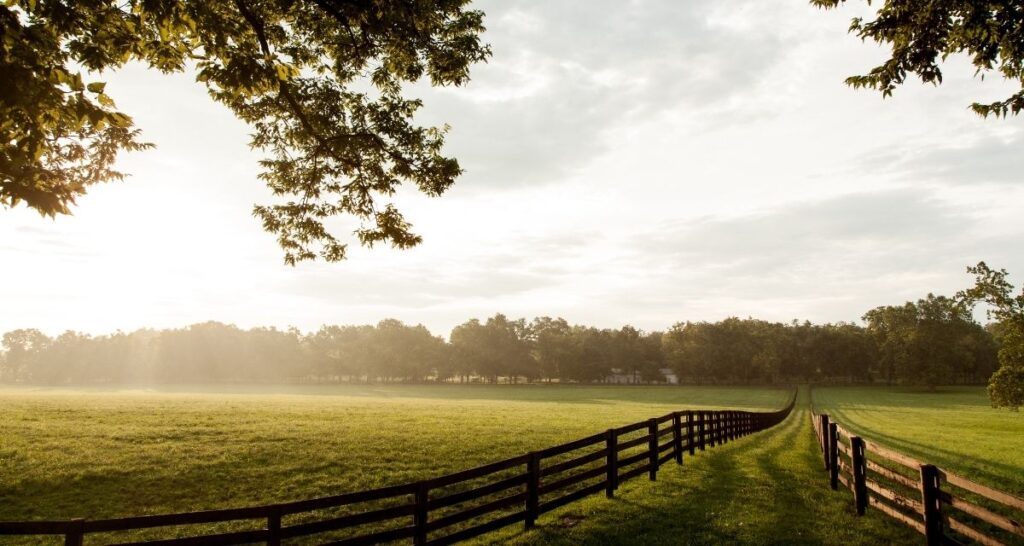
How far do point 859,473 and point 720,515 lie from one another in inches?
113

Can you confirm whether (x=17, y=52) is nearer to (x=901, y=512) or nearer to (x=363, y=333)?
(x=901, y=512)

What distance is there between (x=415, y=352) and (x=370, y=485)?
11447cm

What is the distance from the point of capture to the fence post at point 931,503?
7906mm

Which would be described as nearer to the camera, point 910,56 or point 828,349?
point 910,56

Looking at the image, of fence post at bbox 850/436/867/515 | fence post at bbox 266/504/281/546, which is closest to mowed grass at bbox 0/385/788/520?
fence post at bbox 266/504/281/546

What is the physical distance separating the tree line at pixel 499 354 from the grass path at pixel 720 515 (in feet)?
349

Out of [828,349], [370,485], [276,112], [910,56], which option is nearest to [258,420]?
[370,485]

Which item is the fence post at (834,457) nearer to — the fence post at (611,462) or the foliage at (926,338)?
the fence post at (611,462)

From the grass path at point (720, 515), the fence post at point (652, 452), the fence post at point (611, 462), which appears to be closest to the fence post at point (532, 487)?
the grass path at point (720, 515)

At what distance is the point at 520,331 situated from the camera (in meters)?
140

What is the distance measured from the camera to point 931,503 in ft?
26.1

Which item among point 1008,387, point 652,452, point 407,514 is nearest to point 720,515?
point 652,452

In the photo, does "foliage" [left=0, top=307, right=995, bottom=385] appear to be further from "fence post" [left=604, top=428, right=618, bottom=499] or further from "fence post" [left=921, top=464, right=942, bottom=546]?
"fence post" [left=921, top=464, right=942, bottom=546]

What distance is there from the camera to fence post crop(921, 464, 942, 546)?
7906mm
